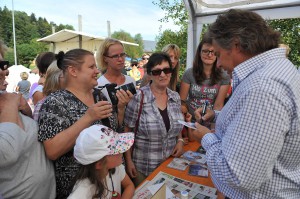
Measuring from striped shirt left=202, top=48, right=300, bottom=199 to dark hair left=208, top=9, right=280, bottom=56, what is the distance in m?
0.06

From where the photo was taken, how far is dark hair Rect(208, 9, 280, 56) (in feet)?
3.65

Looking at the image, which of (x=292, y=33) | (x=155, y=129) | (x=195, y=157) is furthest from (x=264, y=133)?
(x=292, y=33)

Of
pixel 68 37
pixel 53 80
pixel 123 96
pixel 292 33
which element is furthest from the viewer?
pixel 68 37

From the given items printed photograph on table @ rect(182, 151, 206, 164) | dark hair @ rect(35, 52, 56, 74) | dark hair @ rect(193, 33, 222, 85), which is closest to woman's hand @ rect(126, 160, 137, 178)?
printed photograph on table @ rect(182, 151, 206, 164)

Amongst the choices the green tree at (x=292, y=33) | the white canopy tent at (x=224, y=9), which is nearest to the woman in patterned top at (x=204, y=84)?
the white canopy tent at (x=224, y=9)

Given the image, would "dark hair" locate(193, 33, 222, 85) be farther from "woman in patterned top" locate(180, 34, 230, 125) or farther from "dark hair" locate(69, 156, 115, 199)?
"dark hair" locate(69, 156, 115, 199)

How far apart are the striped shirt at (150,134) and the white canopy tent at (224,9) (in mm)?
2232

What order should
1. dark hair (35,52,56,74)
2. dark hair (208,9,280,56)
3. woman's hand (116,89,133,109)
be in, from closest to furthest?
1. dark hair (208,9,280,56)
2. woman's hand (116,89,133,109)
3. dark hair (35,52,56,74)

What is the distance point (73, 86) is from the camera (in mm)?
Answer: 1742

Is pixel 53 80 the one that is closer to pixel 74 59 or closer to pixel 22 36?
pixel 74 59

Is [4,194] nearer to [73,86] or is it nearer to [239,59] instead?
[73,86]

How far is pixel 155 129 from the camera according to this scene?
211 cm

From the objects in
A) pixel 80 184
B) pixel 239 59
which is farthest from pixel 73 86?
pixel 239 59

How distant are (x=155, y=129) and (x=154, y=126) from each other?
0.03 m
